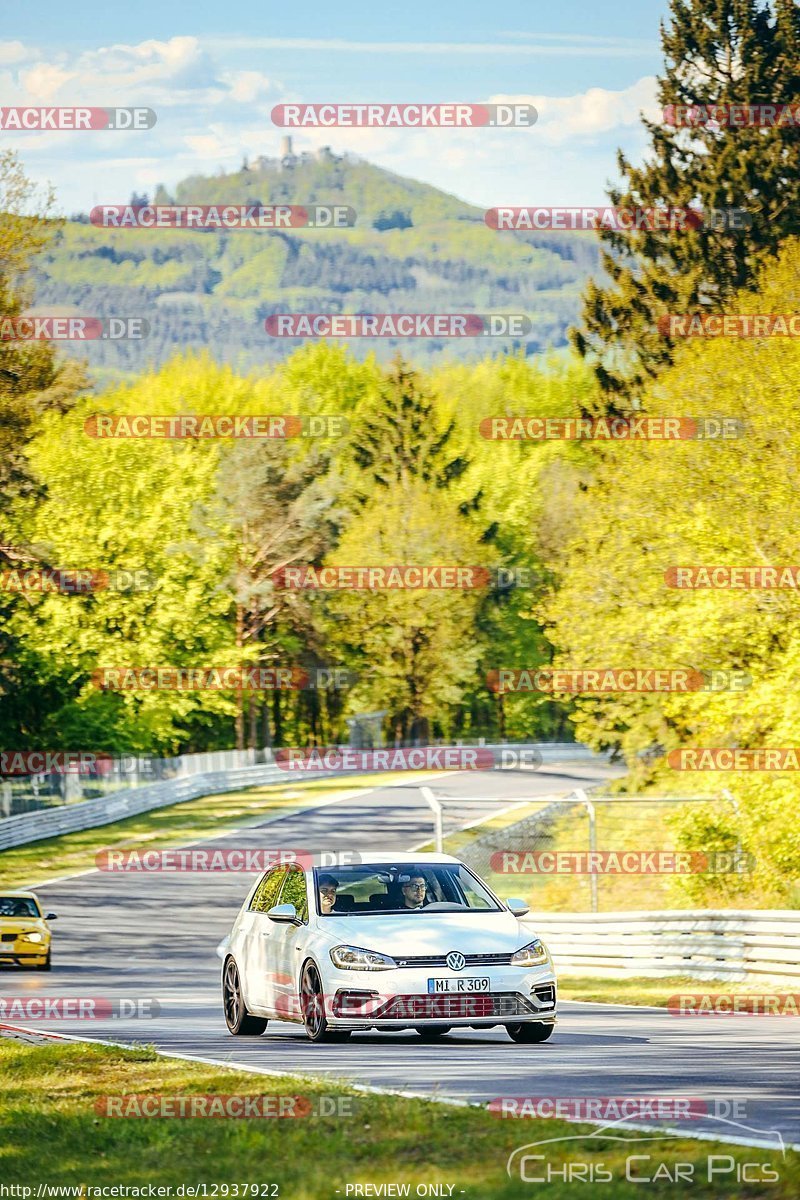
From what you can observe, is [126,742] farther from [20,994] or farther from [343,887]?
[343,887]

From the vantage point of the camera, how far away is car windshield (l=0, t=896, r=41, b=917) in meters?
30.4

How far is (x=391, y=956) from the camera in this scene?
14.1 m

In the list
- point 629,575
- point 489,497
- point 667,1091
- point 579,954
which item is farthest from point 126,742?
point 667,1091

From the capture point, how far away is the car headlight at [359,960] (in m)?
14.0

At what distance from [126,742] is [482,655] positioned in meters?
21.3

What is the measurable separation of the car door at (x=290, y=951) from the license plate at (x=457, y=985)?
50.3 inches

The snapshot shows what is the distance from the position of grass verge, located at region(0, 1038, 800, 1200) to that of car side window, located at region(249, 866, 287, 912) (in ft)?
15.3

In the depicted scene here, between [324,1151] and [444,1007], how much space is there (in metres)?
4.91
